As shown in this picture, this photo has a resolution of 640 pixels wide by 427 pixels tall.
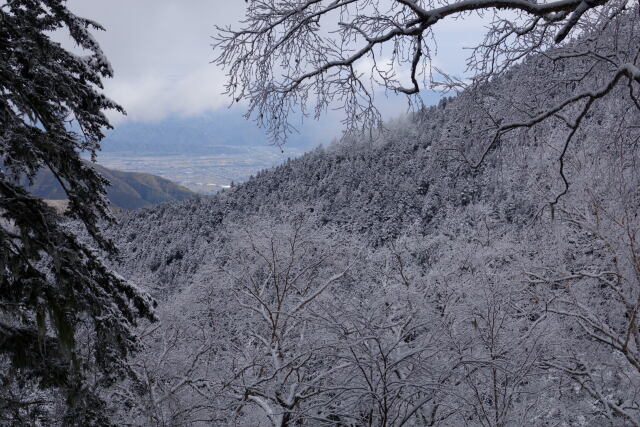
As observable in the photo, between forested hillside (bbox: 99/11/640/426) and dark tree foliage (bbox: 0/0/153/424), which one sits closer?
dark tree foliage (bbox: 0/0/153/424)

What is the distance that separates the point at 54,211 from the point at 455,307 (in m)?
7.43

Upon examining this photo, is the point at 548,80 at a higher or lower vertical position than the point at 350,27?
lower

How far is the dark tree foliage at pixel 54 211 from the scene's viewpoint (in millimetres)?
3893

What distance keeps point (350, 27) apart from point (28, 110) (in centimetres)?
279

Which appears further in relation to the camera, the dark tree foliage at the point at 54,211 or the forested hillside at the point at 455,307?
the forested hillside at the point at 455,307

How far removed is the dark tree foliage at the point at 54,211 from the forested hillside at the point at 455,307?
883mm

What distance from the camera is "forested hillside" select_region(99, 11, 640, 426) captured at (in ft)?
14.4

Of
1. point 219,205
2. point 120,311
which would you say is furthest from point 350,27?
point 219,205

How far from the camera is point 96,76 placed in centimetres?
461

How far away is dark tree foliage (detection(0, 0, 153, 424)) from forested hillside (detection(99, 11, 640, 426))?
88 centimetres

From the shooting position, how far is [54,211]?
3967mm

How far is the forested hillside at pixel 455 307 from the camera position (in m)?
4.40

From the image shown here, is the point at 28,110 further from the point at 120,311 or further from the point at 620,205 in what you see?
the point at 620,205

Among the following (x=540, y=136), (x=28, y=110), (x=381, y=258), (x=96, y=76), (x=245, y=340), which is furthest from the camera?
(x=381, y=258)
